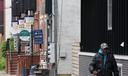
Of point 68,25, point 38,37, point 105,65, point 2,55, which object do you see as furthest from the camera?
point 2,55

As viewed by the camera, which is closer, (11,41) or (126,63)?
(126,63)

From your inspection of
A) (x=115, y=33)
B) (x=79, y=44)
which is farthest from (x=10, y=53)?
(x=115, y=33)

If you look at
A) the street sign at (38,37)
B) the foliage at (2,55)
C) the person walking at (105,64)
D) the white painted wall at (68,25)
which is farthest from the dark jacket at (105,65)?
the foliage at (2,55)

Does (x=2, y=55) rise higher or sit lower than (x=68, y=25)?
lower

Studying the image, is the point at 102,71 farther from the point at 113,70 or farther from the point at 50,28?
the point at 50,28

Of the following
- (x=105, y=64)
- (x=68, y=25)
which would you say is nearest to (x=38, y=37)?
(x=68, y=25)

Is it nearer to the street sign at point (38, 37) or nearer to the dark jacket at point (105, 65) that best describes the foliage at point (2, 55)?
the street sign at point (38, 37)

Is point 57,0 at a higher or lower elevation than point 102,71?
higher

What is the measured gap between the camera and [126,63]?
637 inches

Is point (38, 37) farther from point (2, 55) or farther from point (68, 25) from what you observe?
point (2, 55)

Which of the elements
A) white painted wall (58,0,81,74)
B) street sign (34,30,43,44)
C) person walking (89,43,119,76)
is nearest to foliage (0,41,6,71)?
street sign (34,30,43,44)

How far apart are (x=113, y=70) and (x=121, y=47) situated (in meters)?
2.06

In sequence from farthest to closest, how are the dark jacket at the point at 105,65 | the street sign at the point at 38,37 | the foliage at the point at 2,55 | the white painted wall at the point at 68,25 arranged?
1. the foliage at the point at 2,55
2. the street sign at the point at 38,37
3. the white painted wall at the point at 68,25
4. the dark jacket at the point at 105,65

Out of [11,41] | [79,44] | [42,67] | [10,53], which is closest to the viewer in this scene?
[79,44]
